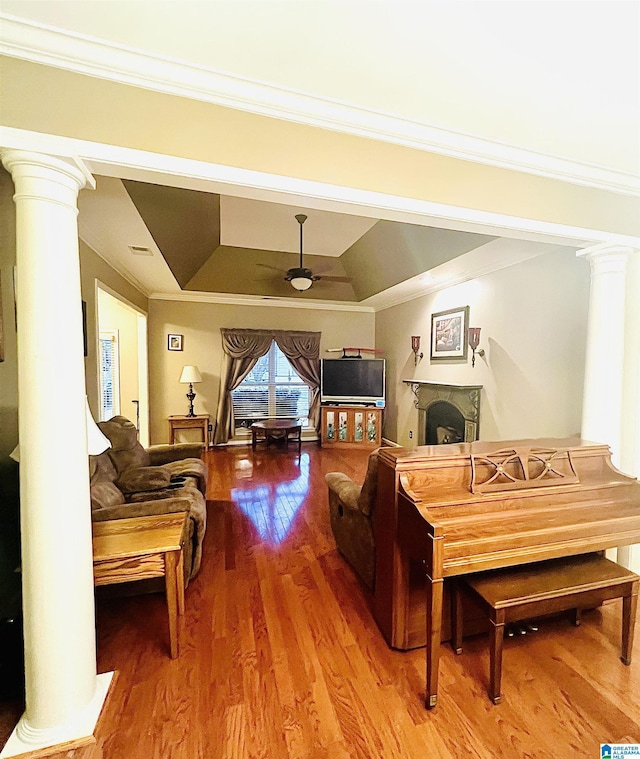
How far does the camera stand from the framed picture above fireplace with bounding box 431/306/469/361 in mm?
4516

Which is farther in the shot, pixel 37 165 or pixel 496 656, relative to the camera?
pixel 496 656

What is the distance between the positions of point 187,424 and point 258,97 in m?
5.16

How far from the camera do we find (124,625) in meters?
2.08

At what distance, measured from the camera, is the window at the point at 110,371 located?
566cm

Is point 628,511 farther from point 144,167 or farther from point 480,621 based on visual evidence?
point 144,167

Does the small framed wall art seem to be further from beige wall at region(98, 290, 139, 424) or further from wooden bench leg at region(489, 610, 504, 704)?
wooden bench leg at region(489, 610, 504, 704)

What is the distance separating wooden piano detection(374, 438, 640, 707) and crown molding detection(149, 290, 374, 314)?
4.97 meters

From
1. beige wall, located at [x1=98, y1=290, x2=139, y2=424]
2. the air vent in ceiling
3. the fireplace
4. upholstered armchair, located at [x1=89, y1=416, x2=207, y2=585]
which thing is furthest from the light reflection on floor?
the air vent in ceiling

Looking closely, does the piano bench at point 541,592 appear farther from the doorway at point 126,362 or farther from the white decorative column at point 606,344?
the doorway at point 126,362

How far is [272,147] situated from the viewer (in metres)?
1.65

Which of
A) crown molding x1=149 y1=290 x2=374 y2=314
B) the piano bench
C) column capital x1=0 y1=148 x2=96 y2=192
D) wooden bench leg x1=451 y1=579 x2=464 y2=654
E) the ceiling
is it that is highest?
the ceiling

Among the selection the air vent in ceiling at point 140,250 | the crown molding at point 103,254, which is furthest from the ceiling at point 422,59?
the air vent in ceiling at point 140,250

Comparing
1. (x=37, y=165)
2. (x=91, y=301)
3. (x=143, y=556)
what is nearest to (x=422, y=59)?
(x=37, y=165)
